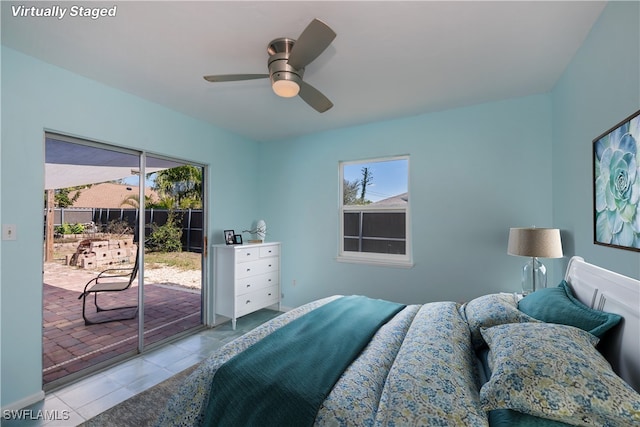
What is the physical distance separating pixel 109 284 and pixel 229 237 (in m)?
1.37

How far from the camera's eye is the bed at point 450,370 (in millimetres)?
941

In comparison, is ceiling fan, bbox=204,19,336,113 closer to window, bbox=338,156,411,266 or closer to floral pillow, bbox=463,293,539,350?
floral pillow, bbox=463,293,539,350

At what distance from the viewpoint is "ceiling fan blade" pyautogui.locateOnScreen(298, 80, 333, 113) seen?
Result: 2.07 meters

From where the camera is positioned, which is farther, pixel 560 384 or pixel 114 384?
pixel 114 384

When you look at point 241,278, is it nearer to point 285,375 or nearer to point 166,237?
point 166,237

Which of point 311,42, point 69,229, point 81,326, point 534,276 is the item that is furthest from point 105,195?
point 534,276

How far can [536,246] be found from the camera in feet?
7.82

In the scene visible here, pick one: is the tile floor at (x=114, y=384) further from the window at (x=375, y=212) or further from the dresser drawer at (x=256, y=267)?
the window at (x=375, y=212)

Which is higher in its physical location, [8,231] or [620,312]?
[8,231]

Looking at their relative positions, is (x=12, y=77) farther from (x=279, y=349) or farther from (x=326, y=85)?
(x=279, y=349)

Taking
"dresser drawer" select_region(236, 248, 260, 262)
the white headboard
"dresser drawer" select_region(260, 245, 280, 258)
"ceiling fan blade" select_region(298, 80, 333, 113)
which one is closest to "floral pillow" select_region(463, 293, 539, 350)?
the white headboard

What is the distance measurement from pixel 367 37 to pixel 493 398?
2.05 metres

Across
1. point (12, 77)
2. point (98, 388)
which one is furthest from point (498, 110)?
point (98, 388)

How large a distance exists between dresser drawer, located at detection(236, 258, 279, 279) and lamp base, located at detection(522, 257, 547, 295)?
2.88m
